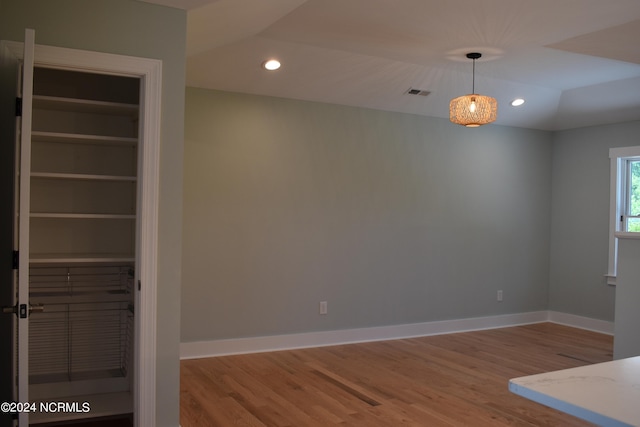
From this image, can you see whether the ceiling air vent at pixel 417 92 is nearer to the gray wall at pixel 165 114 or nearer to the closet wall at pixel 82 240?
the closet wall at pixel 82 240

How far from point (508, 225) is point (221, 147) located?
3731mm

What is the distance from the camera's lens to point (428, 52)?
15.3 ft

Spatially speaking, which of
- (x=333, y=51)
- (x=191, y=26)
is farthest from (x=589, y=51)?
(x=191, y=26)

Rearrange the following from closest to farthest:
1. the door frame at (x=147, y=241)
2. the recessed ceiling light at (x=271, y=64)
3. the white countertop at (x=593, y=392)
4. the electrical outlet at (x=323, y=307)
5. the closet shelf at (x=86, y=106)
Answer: the white countertop at (x=593, y=392)
the door frame at (x=147, y=241)
the closet shelf at (x=86, y=106)
the recessed ceiling light at (x=271, y=64)
the electrical outlet at (x=323, y=307)

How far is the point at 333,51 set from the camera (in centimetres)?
467

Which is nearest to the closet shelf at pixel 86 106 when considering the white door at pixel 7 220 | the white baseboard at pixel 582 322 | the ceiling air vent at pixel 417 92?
the white door at pixel 7 220

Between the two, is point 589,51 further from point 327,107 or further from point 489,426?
point 489,426

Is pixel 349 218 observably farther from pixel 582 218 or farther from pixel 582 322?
pixel 582 322

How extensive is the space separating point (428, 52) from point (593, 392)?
12.4 ft

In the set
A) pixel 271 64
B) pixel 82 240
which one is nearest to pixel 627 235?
pixel 271 64

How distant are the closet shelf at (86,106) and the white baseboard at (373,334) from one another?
215 centimetres

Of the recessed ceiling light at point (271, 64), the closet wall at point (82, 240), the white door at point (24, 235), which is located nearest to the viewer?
the white door at point (24, 235)

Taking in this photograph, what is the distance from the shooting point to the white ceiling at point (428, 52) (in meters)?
3.55

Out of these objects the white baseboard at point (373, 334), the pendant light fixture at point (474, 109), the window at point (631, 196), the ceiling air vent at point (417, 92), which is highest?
the ceiling air vent at point (417, 92)
